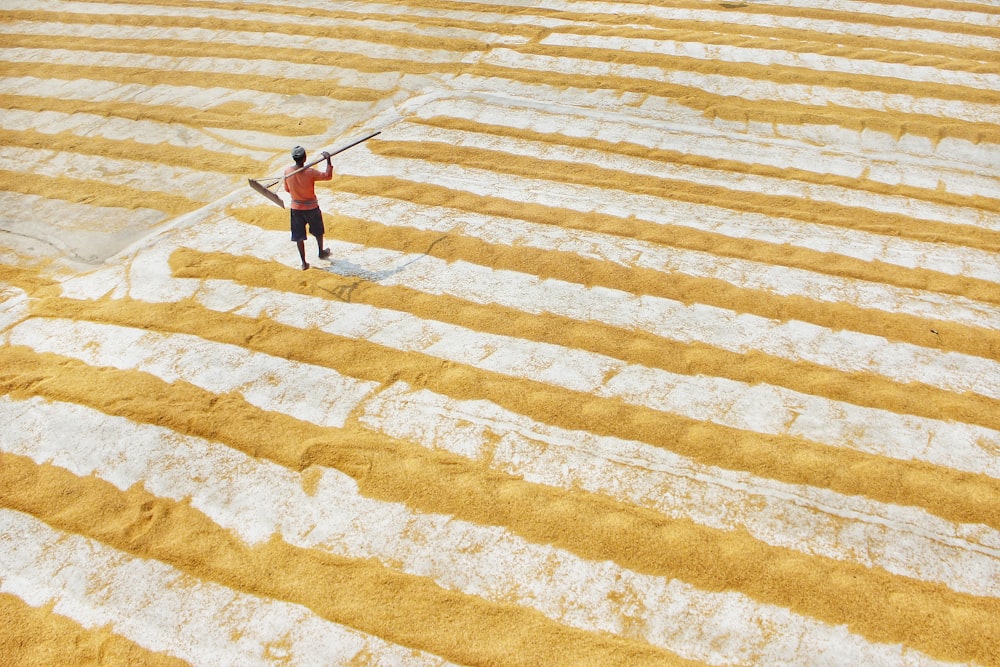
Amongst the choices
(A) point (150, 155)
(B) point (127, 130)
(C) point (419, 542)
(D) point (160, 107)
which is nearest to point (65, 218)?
(A) point (150, 155)

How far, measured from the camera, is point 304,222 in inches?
229

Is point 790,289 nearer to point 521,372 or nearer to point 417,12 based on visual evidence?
point 521,372

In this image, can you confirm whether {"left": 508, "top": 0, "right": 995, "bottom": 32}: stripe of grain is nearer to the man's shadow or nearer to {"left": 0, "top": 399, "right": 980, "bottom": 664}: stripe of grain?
the man's shadow

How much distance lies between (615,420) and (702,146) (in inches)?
175

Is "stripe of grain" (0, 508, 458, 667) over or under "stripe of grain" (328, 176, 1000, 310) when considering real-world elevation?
under

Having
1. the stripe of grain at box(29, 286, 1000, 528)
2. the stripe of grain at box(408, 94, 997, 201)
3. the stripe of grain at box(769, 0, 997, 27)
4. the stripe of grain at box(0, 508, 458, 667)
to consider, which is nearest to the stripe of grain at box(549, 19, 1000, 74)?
the stripe of grain at box(769, 0, 997, 27)

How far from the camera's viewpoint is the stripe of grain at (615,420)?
4117 millimetres

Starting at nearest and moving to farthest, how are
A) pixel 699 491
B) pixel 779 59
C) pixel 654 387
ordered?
pixel 699 491
pixel 654 387
pixel 779 59

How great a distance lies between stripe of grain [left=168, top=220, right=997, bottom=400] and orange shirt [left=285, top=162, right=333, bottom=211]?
0.62m

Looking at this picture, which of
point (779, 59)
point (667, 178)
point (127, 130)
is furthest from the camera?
point (779, 59)

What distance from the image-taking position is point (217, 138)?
8.74 m

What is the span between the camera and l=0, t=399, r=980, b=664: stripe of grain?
3480mm

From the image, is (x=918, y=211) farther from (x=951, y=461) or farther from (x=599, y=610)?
(x=599, y=610)

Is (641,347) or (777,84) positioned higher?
(777,84)
